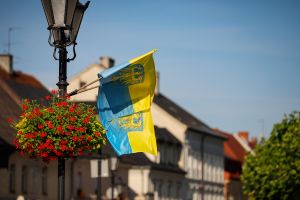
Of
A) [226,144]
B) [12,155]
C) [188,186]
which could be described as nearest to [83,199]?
[12,155]

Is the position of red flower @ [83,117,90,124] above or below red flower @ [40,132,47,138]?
above

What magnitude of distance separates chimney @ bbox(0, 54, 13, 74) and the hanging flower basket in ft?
184

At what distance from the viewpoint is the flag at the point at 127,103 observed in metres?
15.4

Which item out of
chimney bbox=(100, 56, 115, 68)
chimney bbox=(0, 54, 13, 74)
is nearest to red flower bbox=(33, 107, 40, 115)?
chimney bbox=(0, 54, 13, 74)

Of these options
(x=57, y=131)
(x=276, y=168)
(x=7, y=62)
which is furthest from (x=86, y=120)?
(x=276, y=168)

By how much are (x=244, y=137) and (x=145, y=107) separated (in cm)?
11800

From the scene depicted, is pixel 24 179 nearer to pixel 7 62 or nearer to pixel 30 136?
pixel 7 62

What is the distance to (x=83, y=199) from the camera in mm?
59094

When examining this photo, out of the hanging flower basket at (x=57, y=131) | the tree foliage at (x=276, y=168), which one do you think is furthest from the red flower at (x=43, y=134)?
the tree foliage at (x=276, y=168)

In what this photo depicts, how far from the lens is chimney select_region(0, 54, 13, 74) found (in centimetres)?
7038

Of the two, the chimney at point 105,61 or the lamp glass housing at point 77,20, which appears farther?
the chimney at point 105,61

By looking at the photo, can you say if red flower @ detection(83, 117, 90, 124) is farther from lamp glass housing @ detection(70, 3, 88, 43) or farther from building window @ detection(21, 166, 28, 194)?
building window @ detection(21, 166, 28, 194)

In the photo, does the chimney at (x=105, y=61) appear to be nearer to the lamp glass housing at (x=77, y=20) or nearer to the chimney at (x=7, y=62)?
the chimney at (x=7, y=62)

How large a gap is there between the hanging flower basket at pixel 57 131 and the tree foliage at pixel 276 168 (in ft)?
195
